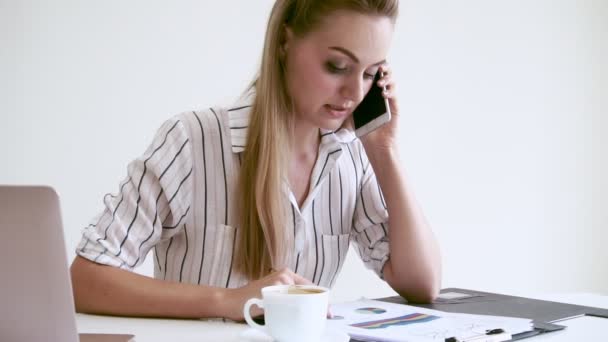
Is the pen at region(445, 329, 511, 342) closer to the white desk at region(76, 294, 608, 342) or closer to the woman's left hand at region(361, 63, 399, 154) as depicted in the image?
the white desk at region(76, 294, 608, 342)

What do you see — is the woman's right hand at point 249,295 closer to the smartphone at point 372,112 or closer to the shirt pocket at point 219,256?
the shirt pocket at point 219,256

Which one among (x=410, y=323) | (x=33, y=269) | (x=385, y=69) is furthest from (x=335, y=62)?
(x=33, y=269)

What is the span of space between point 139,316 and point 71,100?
4.24ft

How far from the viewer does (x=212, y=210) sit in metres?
1.35

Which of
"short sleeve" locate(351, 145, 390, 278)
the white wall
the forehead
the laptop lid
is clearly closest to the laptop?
the laptop lid

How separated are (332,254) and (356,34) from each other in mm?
506

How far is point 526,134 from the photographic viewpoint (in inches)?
125

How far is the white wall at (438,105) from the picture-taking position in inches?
84.6

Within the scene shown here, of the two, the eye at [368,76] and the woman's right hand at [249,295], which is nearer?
the woman's right hand at [249,295]

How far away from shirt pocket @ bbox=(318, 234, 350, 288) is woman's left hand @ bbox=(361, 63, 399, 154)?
0.21 m

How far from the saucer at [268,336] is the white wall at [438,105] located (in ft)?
4.77

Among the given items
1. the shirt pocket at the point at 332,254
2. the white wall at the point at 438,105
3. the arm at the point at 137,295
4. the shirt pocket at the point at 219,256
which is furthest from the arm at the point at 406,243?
the white wall at the point at 438,105

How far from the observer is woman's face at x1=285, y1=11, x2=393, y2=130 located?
1.25m

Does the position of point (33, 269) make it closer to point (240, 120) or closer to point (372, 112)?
point (240, 120)
